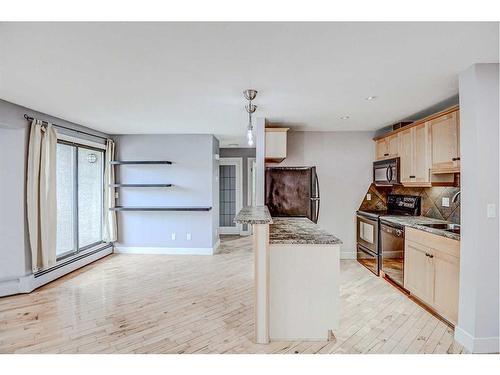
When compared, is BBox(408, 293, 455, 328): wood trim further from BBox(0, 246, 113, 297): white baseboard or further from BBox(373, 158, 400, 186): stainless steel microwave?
BBox(0, 246, 113, 297): white baseboard

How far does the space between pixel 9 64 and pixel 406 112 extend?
13.6 ft

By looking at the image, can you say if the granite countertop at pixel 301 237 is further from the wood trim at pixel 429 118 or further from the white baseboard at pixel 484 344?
the wood trim at pixel 429 118

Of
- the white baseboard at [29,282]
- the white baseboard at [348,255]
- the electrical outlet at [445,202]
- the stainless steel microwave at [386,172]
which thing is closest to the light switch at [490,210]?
the electrical outlet at [445,202]

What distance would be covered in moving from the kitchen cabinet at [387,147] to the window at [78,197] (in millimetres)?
4880

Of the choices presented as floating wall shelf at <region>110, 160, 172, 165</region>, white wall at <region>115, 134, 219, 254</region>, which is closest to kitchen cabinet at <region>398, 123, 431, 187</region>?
white wall at <region>115, 134, 219, 254</region>

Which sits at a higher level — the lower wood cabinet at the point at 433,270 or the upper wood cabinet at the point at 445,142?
the upper wood cabinet at the point at 445,142

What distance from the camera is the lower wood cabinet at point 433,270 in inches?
99.6

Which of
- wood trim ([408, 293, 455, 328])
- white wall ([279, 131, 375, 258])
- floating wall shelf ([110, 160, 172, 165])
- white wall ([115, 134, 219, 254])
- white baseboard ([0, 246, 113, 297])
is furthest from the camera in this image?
white wall ([115, 134, 219, 254])

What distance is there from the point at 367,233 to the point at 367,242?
14cm

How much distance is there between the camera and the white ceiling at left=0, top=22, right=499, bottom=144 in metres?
1.68

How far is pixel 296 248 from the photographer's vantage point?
2375mm

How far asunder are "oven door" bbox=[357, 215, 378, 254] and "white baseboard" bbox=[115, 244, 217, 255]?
8.84ft

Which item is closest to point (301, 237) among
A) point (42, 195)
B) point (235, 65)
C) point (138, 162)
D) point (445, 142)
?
point (235, 65)

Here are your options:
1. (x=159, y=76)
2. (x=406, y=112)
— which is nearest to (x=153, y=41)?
(x=159, y=76)
